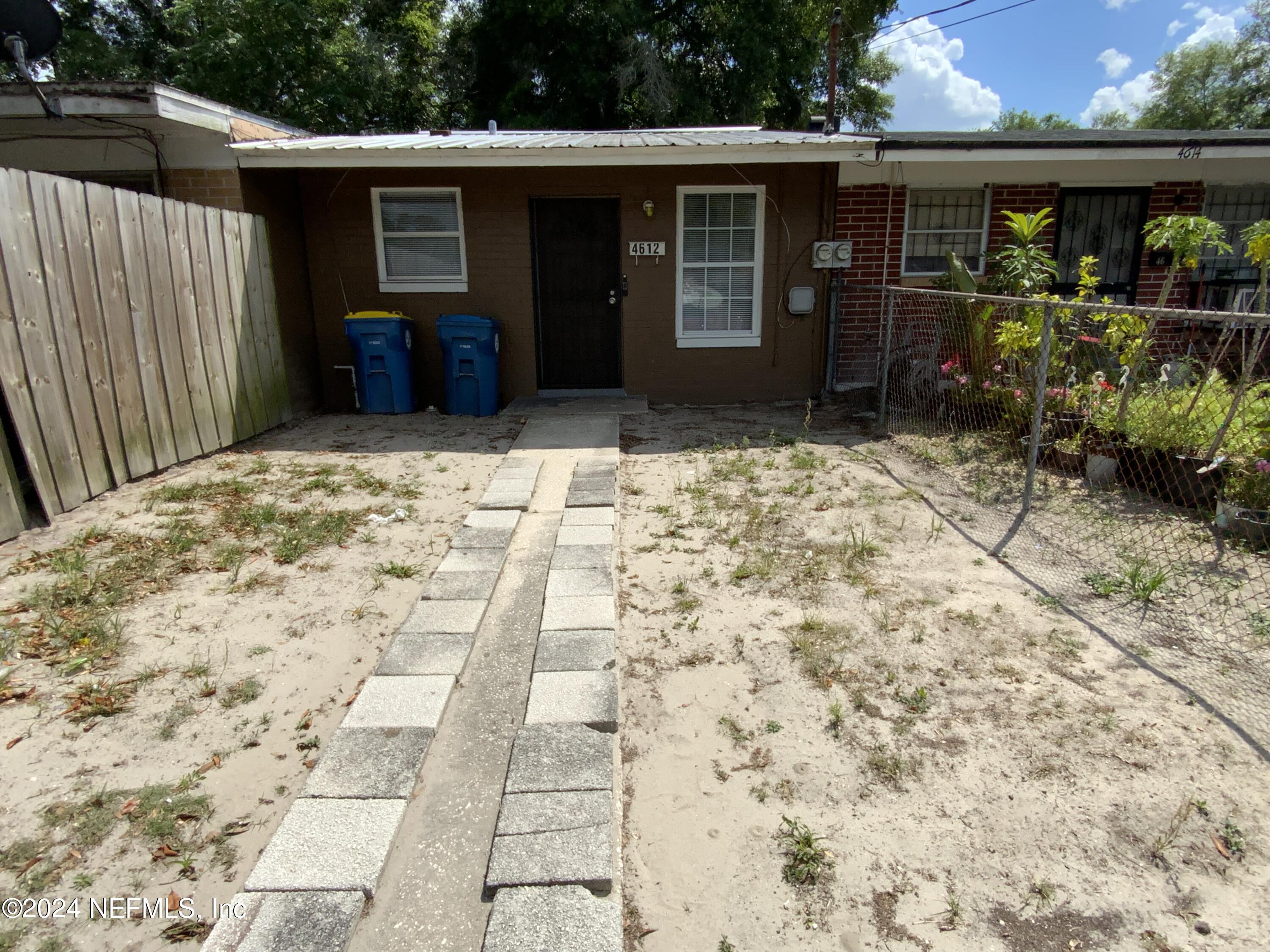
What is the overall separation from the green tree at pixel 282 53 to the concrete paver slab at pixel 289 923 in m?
18.1

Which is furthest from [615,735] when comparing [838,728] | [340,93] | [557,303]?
[340,93]

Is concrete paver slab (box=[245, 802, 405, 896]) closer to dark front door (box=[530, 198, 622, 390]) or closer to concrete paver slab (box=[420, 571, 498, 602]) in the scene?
concrete paver slab (box=[420, 571, 498, 602])

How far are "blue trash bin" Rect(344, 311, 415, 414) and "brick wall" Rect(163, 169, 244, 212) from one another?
60.6 inches

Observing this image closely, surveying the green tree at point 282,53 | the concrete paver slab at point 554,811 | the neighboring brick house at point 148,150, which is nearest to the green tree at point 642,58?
the green tree at point 282,53

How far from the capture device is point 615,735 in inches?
106

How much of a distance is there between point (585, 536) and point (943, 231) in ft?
22.3

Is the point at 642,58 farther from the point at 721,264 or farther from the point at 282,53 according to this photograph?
the point at 721,264

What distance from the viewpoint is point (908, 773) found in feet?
8.38

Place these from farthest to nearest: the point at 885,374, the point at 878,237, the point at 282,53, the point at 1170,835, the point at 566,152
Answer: the point at 282,53
the point at 878,237
the point at 885,374
the point at 566,152
the point at 1170,835

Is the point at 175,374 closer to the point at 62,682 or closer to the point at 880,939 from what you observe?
the point at 62,682

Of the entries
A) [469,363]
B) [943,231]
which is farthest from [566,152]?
[943,231]

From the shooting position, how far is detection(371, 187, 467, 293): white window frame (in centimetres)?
821

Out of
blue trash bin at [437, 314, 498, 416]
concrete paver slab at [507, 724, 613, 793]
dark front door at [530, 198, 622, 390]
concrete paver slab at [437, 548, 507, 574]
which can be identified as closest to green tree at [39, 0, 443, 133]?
dark front door at [530, 198, 622, 390]

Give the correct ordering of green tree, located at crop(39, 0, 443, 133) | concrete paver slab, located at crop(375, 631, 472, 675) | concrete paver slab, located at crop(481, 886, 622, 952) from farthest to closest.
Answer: green tree, located at crop(39, 0, 443, 133)
concrete paver slab, located at crop(375, 631, 472, 675)
concrete paver slab, located at crop(481, 886, 622, 952)
